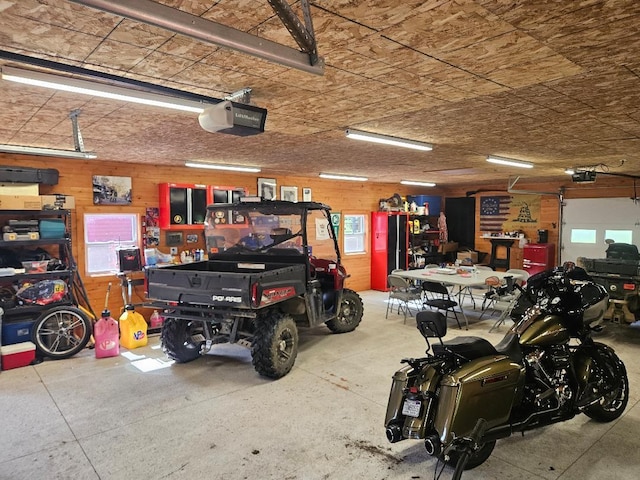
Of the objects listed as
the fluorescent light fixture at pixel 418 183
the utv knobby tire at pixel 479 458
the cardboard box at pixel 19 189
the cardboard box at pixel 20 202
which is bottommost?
the utv knobby tire at pixel 479 458

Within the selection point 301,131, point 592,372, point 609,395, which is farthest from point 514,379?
point 301,131

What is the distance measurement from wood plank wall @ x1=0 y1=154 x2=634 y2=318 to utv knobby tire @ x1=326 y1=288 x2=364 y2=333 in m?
2.84

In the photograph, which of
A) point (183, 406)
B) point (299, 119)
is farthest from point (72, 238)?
point (299, 119)

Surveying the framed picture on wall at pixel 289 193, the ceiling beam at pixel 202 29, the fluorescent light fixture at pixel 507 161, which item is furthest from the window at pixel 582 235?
the ceiling beam at pixel 202 29

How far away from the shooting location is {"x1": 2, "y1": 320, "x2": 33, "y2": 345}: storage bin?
16.7ft

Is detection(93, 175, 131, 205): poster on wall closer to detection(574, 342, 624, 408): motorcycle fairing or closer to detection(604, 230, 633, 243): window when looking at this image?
detection(574, 342, 624, 408): motorcycle fairing

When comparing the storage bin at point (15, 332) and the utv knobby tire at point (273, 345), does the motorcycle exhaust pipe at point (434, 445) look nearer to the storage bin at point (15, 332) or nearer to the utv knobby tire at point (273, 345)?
the utv knobby tire at point (273, 345)

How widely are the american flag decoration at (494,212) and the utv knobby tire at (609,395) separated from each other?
306 inches

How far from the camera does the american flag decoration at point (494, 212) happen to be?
10.9m

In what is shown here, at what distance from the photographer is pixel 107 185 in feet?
21.0

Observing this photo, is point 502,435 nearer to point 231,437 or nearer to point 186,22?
point 231,437

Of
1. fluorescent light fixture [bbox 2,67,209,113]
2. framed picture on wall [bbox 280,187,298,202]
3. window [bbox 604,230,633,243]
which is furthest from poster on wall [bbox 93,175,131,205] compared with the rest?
window [bbox 604,230,633,243]

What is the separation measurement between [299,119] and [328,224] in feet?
7.76

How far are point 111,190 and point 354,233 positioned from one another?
5.49 metres
